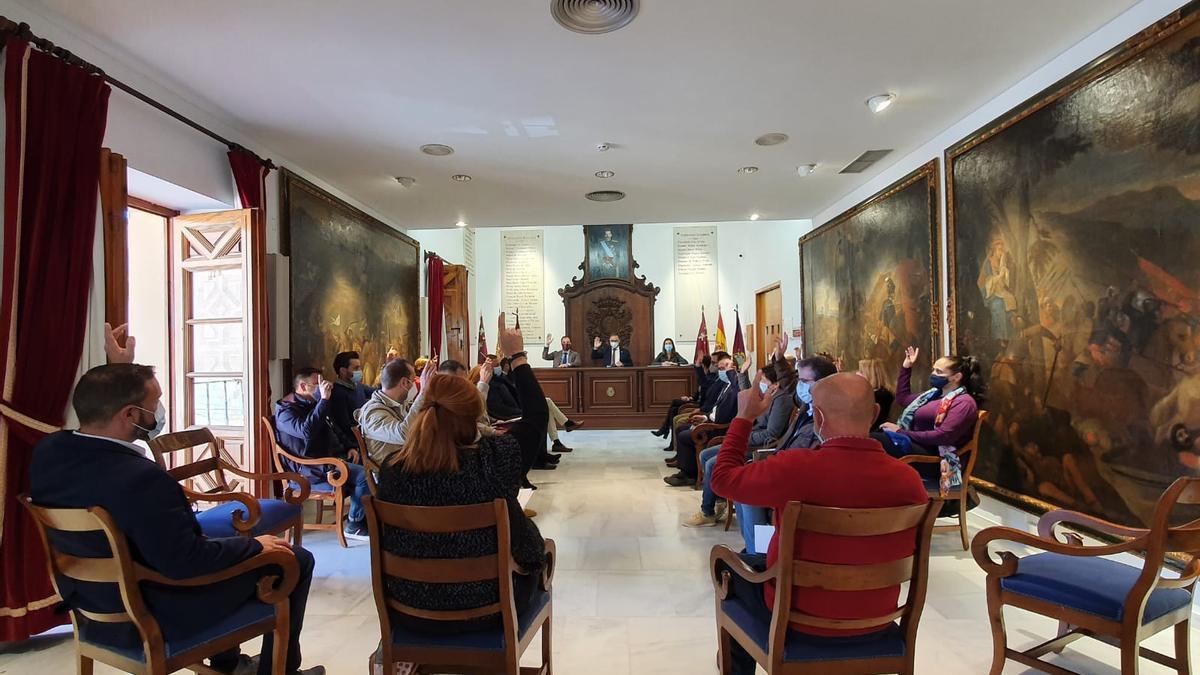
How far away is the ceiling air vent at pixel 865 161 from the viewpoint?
5745 millimetres

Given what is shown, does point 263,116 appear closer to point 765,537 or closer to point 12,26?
point 12,26

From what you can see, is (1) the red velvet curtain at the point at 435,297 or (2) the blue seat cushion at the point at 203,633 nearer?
(2) the blue seat cushion at the point at 203,633

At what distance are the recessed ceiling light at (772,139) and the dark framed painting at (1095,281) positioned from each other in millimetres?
1404

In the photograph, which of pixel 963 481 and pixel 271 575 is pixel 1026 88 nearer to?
pixel 963 481

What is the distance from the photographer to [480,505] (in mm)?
1739

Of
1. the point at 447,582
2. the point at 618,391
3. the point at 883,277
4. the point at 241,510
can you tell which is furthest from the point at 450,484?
the point at 618,391

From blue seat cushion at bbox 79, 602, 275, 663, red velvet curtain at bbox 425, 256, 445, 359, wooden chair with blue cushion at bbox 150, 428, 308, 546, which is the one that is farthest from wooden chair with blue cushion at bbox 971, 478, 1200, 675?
red velvet curtain at bbox 425, 256, 445, 359

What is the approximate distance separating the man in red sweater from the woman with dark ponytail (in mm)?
2346

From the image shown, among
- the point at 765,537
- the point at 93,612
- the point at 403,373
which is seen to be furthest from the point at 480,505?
the point at 403,373

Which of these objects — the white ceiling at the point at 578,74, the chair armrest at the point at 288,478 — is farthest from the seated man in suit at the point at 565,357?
the chair armrest at the point at 288,478

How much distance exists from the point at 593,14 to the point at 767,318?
9506mm

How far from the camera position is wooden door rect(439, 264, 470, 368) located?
10.4 meters

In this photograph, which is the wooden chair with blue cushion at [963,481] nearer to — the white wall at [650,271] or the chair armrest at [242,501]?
the chair armrest at [242,501]

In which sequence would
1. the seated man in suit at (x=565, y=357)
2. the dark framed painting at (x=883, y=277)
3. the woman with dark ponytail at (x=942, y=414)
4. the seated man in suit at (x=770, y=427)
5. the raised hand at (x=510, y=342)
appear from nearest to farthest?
1. the raised hand at (x=510, y=342)
2. the woman with dark ponytail at (x=942, y=414)
3. the seated man in suit at (x=770, y=427)
4. the dark framed painting at (x=883, y=277)
5. the seated man in suit at (x=565, y=357)
